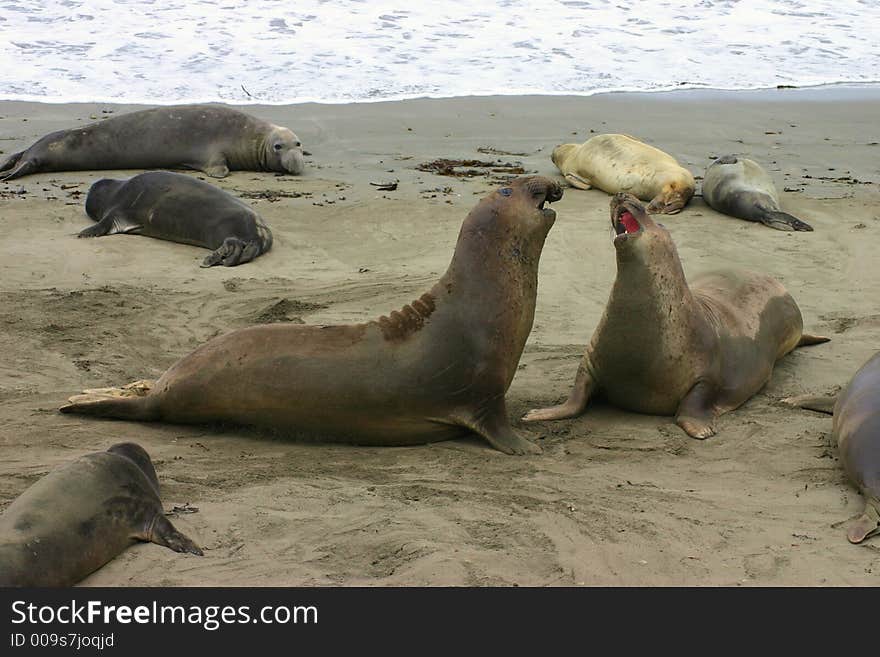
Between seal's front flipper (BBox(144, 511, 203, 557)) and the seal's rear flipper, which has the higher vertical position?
seal's front flipper (BBox(144, 511, 203, 557))

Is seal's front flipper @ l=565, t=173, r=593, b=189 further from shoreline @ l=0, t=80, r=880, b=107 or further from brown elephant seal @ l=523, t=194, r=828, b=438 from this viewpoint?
brown elephant seal @ l=523, t=194, r=828, b=438

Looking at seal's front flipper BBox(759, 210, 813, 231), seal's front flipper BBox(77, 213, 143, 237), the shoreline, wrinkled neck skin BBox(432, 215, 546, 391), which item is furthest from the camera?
the shoreline

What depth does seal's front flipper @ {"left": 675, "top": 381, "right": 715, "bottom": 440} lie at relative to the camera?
514 centimetres

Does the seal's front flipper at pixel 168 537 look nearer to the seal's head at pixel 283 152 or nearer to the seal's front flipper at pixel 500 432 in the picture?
the seal's front flipper at pixel 500 432

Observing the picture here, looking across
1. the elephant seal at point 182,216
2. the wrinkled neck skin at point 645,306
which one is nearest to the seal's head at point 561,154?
the elephant seal at point 182,216

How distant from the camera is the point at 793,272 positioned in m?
7.60

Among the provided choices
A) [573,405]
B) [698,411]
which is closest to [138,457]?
[573,405]

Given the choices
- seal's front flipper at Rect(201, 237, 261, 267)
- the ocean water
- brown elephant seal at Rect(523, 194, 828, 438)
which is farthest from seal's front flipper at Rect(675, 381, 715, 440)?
the ocean water

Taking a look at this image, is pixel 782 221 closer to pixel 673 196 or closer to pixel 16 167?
pixel 673 196

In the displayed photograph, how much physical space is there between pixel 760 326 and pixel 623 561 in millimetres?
2539

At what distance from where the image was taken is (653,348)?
17.5 ft

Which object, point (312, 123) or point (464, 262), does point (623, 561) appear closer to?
point (464, 262)

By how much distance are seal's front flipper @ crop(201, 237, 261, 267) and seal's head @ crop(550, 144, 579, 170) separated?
334cm

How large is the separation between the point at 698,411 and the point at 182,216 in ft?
13.8
